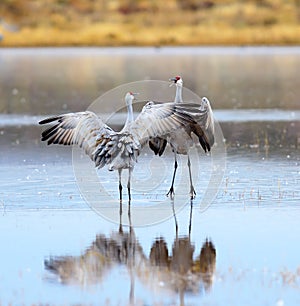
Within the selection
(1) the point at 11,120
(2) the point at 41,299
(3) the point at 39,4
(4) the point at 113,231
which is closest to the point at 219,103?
(1) the point at 11,120

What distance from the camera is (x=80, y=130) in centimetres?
1214

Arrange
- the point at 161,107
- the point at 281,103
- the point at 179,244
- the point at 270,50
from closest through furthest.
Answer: the point at 179,244 < the point at 161,107 < the point at 281,103 < the point at 270,50

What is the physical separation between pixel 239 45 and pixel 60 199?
151 feet

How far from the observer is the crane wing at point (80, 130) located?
12.1 metres

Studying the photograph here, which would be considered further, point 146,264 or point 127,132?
point 127,132

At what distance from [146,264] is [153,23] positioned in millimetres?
53753

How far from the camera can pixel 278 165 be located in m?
14.8

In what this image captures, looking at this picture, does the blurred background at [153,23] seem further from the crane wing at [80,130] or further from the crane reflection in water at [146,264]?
the crane reflection in water at [146,264]

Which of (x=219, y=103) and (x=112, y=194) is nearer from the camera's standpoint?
(x=112, y=194)

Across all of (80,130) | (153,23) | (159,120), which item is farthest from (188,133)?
(153,23)

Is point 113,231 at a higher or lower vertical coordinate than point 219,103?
lower

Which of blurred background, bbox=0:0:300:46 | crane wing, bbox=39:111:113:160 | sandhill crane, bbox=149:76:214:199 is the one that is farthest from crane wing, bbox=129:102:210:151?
blurred background, bbox=0:0:300:46

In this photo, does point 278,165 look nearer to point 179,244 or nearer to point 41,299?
point 179,244

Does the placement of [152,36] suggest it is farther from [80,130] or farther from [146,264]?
[146,264]
